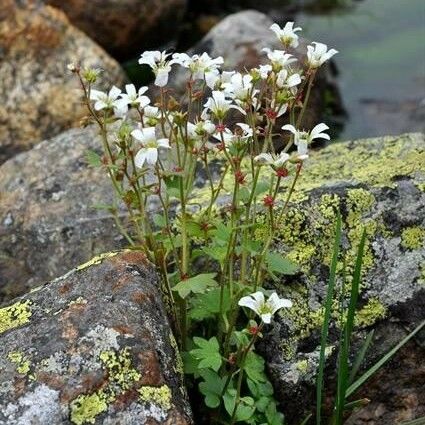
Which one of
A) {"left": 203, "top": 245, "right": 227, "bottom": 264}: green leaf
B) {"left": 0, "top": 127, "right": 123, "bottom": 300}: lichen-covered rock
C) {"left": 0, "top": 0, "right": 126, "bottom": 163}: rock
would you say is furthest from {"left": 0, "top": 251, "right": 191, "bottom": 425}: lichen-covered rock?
{"left": 0, "top": 0, "right": 126, "bottom": 163}: rock

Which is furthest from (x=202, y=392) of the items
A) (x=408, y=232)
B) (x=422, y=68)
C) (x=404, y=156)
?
(x=422, y=68)

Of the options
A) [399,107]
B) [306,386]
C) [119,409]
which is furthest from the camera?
[399,107]

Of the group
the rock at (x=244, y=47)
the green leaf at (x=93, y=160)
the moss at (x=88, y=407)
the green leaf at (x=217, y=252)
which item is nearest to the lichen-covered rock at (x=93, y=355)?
the moss at (x=88, y=407)

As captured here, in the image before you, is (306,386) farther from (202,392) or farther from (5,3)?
(5,3)

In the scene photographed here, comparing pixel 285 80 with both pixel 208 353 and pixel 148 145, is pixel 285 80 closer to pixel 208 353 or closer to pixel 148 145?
pixel 148 145

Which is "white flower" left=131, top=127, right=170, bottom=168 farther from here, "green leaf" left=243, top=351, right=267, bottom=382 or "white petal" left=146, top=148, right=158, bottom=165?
"green leaf" left=243, top=351, right=267, bottom=382

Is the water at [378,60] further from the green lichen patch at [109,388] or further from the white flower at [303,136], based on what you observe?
the green lichen patch at [109,388]
